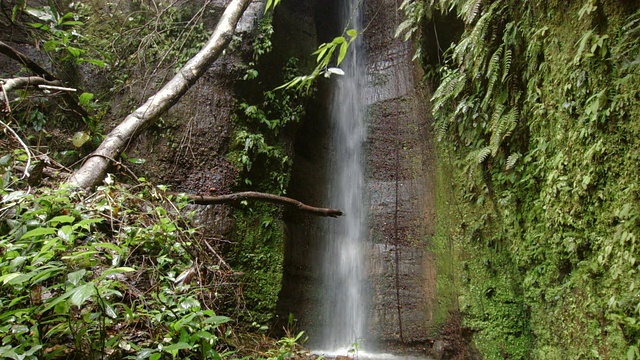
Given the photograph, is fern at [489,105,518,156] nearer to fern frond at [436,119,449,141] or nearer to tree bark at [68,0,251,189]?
fern frond at [436,119,449,141]

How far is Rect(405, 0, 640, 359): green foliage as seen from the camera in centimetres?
295

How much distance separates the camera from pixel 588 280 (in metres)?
3.33

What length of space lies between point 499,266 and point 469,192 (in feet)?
3.54

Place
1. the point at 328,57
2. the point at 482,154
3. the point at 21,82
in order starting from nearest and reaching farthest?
the point at 328,57 → the point at 21,82 → the point at 482,154

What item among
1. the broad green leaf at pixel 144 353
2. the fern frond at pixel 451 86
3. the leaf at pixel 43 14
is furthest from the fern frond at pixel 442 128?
the leaf at pixel 43 14

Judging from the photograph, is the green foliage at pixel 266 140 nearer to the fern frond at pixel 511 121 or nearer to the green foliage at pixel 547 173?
the green foliage at pixel 547 173

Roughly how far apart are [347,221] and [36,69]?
211 inches

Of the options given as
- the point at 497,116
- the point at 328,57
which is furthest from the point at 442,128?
the point at 328,57

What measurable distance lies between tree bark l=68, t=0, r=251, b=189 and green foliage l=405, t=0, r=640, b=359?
2998 mm

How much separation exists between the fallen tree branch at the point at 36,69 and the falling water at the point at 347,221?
A: 14.8 feet

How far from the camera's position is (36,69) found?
178 inches

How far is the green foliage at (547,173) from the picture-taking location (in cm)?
295

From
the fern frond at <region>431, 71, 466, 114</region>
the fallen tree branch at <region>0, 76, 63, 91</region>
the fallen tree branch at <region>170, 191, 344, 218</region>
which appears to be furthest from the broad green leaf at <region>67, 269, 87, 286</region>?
the fern frond at <region>431, 71, 466, 114</region>

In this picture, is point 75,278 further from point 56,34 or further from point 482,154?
point 56,34
